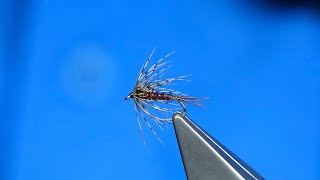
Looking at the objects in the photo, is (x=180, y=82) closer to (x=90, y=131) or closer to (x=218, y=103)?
(x=218, y=103)

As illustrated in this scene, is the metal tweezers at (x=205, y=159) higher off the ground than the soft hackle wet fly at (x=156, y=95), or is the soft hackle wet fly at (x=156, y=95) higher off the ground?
the soft hackle wet fly at (x=156, y=95)

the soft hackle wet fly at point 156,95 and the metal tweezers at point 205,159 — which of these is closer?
the metal tweezers at point 205,159

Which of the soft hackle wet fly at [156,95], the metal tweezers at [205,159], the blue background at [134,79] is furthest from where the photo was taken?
the blue background at [134,79]

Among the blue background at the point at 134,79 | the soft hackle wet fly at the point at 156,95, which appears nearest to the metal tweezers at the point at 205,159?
the soft hackle wet fly at the point at 156,95

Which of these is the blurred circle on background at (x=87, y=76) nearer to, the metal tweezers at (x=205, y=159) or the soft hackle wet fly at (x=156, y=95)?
the soft hackle wet fly at (x=156, y=95)

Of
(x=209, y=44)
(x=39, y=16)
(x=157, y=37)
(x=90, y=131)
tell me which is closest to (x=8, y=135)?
(x=90, y=131)

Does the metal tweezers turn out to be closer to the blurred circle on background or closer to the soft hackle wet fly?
the soft hackle wet fly
